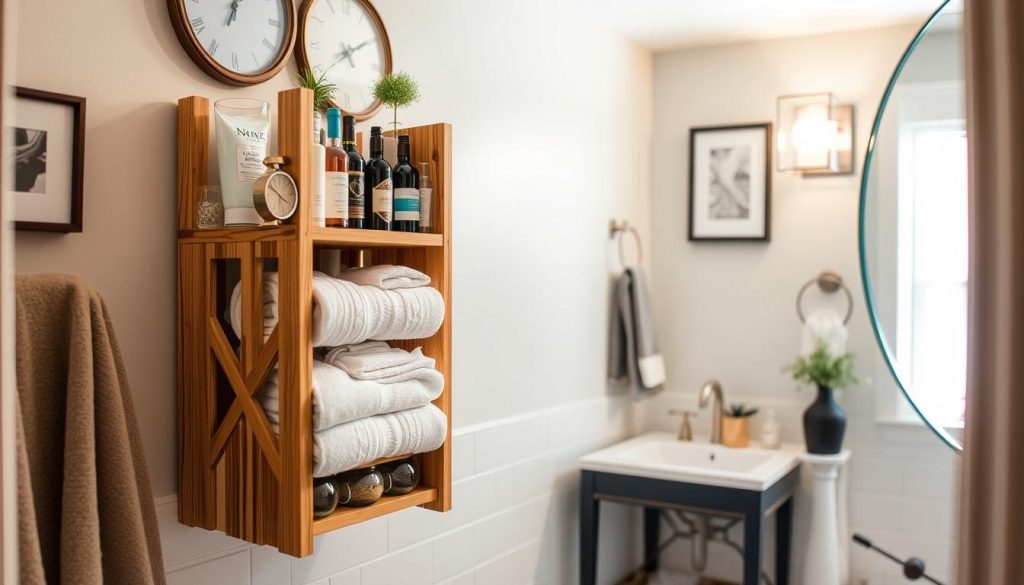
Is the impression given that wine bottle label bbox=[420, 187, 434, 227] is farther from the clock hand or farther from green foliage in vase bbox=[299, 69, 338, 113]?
the clock hand

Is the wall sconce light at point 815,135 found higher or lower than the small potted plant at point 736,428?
higher

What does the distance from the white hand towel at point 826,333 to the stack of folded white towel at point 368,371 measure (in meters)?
1.92

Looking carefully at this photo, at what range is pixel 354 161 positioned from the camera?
1.64m

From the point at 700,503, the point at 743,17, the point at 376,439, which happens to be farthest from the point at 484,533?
the point at 743,17

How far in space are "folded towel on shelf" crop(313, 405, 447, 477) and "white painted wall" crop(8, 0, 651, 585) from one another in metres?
0.35

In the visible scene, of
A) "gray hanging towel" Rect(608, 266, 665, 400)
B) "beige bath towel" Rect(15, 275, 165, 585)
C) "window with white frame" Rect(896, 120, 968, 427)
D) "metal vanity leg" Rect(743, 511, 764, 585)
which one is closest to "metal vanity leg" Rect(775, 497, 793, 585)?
"metal vanity leg" Rect(743, 511, 764, 585)

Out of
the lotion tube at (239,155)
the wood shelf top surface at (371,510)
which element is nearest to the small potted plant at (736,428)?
the wood shelf top surface at (371,510)

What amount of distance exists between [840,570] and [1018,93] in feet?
8.84

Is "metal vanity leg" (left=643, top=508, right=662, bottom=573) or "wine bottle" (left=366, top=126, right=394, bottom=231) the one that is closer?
"wine bottle" (left=366, top=126, right=394, bottom=231)

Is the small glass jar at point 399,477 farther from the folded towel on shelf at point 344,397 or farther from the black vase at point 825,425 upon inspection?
the black vase at point 825,425

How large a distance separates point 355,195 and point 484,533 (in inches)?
50.8

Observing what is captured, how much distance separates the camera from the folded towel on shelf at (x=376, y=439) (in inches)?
58.9

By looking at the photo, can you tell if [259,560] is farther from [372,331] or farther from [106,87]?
[106,87]

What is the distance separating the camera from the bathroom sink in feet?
8.94
